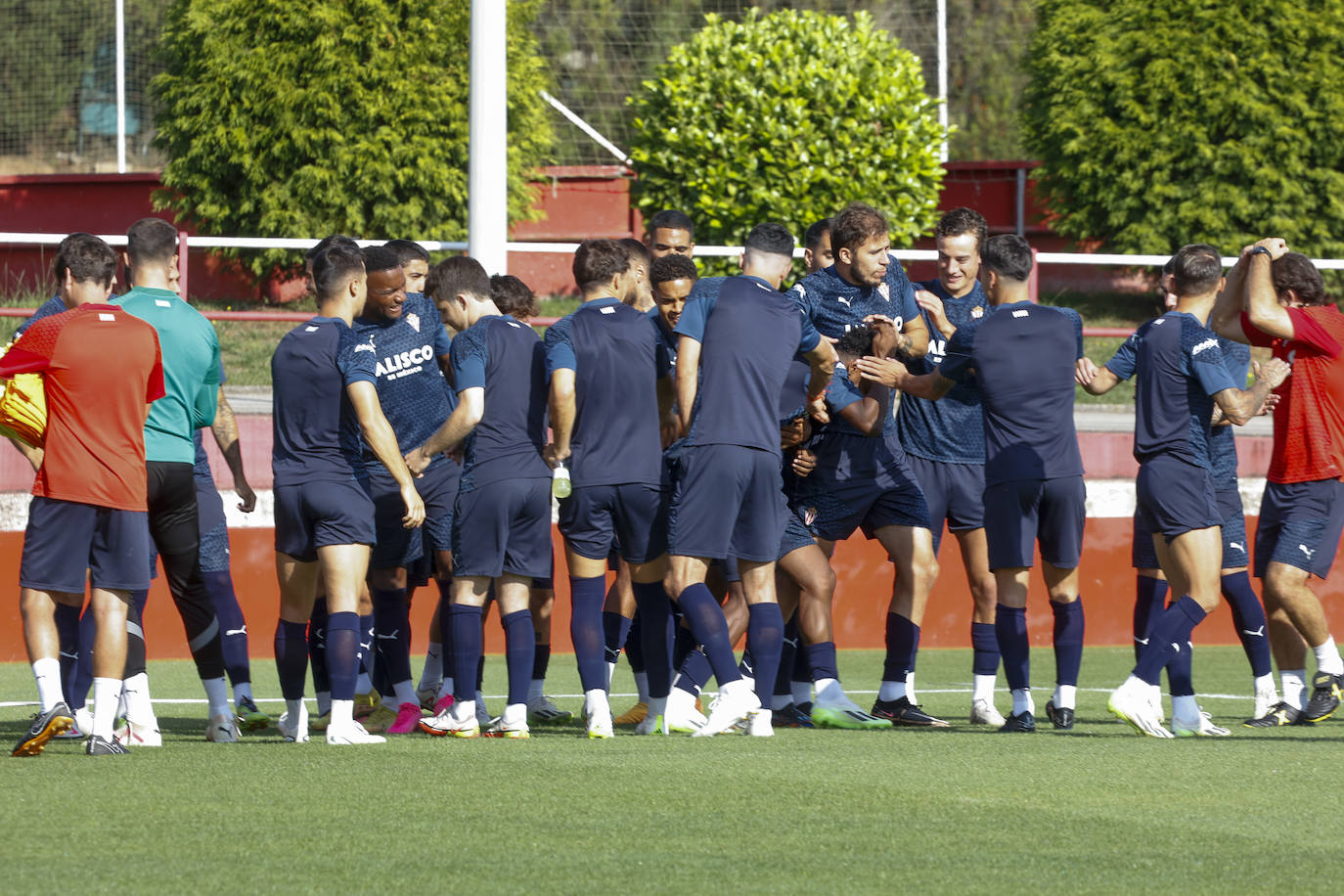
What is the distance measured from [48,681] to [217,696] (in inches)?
31.1

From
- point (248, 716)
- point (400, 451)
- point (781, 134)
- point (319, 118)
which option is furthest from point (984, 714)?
point (319, 118)

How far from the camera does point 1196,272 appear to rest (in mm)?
7602

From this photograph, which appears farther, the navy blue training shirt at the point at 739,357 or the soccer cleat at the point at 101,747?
the navy blue training shirt at the point at 739,357

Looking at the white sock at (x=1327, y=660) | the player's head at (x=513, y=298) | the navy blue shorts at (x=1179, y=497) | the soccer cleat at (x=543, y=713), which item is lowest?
the soccer cleat at (x=543, y=713)

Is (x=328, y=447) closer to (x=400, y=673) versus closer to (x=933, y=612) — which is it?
(x=400, y=673)

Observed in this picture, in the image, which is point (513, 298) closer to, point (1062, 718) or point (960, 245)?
point (960, 245)

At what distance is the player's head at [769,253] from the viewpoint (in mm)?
7398

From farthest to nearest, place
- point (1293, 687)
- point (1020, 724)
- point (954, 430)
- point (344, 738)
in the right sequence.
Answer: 1. point (954, 430)
2. point (1293, 687)
3. point (1020, 724)
4. point (344, 738)

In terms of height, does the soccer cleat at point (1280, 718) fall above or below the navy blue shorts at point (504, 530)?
below

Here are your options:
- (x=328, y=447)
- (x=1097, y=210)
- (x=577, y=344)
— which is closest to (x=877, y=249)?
(x=577, y=344)

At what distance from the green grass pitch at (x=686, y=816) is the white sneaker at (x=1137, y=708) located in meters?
0.11

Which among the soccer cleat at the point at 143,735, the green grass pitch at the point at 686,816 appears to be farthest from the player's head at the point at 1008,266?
the soccer cleat at the point at 143,735

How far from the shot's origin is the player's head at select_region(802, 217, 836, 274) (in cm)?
838

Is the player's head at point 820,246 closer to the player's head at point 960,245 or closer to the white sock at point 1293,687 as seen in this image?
the player's head at point 960,245
